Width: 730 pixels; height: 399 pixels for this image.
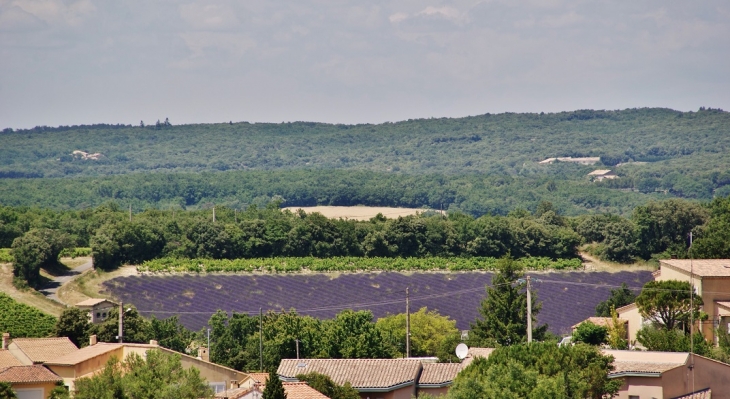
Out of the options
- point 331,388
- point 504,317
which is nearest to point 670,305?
point 504,317

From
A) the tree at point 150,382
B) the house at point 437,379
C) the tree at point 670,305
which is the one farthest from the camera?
the tree at point 670,305

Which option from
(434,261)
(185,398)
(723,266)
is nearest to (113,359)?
(185,398)

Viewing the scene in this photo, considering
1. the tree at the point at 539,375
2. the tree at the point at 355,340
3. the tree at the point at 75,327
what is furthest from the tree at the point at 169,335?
the tree at the point at 539,375

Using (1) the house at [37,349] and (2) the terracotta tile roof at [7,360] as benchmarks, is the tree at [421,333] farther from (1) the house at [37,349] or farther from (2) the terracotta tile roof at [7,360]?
(2) the terracotta tile roof at [7,360]

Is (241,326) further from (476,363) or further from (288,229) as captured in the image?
(288,229)

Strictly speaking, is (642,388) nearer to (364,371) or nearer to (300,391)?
(364,371)
